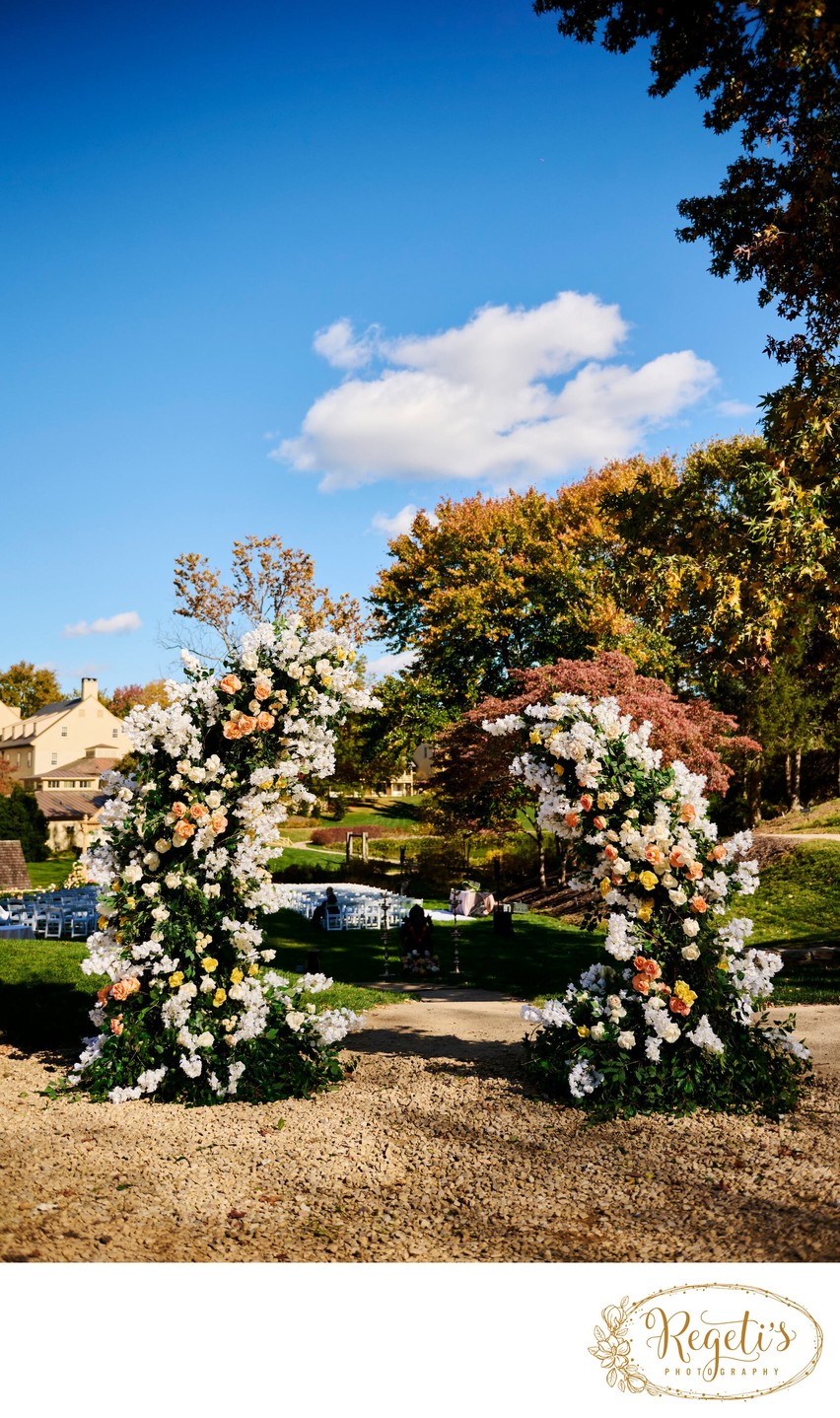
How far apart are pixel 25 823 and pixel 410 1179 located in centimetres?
2498

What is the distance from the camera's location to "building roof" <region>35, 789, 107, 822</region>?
33625mm

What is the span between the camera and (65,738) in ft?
143

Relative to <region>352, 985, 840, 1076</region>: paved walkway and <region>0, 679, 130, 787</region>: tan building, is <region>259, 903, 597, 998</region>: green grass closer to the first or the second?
<region>352, 985, 840, 1076</region>: paved walkway

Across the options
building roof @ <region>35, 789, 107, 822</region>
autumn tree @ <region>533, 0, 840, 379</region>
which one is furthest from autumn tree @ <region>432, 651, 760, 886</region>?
building roof @ <region>35, 789, 107, 822</region>

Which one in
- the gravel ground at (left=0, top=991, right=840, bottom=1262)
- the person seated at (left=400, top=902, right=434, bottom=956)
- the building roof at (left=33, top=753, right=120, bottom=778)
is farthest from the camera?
the building roof at (left=33, top=753, right=120, bottom=778)

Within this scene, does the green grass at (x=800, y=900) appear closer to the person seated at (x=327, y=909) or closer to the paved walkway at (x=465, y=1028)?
the paved walkway at (x=465, y=1028)

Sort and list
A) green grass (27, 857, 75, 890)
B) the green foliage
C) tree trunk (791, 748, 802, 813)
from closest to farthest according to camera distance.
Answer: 1. tree trunk (791, 748, 802, 813)
2. green grass (27, 857, 75, 890)
3. the green foliage

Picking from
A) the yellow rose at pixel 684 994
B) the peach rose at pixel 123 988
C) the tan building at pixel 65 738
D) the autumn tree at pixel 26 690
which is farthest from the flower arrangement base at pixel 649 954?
the autumn tree at pixel 26 690

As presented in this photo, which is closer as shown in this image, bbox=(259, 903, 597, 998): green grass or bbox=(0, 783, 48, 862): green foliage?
bbox=(259, 903, 597, 998): green grass

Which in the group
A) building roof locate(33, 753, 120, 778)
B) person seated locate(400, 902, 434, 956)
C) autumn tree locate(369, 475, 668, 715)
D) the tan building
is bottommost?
person seated locate(400, 902, 434, 956)

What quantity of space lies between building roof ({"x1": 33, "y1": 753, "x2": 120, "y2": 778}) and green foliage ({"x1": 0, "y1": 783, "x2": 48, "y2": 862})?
9.99 metres

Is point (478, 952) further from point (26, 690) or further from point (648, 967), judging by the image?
point (26, 690)

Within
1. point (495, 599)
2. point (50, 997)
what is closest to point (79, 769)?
point (495, 599)

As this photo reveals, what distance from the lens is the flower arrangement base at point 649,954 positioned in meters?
5.42
